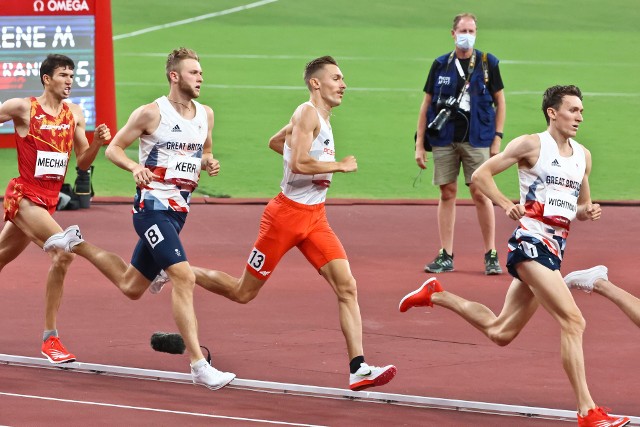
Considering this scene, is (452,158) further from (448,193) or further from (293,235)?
(293,235)

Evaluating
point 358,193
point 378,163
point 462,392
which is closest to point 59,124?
point 462,392

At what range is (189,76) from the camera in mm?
11141

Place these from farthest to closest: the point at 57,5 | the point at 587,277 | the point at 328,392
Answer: the point at 57,5, the point at 328,392, the point at 587,277

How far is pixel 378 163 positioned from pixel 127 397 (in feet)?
42.9

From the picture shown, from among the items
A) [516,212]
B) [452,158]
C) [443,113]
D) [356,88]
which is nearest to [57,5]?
[443,113]

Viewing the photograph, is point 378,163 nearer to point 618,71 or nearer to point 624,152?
point 624,152

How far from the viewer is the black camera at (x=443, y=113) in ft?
50.7

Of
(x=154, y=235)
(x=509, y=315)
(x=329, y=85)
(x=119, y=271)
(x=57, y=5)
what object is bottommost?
(x=509, y=315)

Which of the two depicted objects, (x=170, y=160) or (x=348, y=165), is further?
(x=170, y=160)

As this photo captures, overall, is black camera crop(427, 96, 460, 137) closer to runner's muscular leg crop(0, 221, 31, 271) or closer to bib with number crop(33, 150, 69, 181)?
bib with number crop(33, 150, 69, 181)

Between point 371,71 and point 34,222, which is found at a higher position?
point 371,71

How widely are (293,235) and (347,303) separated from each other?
0.68 meters

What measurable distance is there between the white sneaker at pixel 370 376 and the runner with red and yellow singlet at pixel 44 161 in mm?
2453

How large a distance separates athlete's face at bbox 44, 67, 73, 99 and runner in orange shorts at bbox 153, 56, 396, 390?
1755mm
